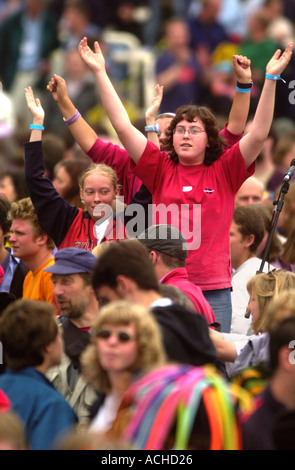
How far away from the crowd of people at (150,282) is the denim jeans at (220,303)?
0.01m

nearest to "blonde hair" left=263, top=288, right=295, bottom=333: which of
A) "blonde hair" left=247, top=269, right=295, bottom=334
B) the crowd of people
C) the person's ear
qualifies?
the crowd of people

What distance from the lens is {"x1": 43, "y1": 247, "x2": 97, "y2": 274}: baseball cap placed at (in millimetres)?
5359

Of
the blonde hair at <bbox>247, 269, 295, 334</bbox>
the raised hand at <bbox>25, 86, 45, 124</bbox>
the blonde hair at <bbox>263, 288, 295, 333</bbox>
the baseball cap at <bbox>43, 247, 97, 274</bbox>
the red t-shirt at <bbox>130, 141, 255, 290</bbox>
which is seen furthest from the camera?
the raised hand at <bbox>25, 86, 45, 124</bbox>

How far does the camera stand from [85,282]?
5367 millimetres

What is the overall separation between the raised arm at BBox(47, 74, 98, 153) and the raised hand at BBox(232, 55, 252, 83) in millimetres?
1076

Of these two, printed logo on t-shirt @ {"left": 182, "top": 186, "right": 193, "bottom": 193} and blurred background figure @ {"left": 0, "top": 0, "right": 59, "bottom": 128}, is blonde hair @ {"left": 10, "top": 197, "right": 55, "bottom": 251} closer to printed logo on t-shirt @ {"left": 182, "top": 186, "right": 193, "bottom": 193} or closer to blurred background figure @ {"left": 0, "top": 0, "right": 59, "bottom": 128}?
printed logo on t-shirt @ {"left": 182, "top": 186, "right": 193, "bottom": 193}

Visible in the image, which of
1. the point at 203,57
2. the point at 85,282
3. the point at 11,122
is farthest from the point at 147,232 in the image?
the point at 203,57

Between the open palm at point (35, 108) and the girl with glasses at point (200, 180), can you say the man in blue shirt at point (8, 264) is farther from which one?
the girl with glasses at point (200, 180)

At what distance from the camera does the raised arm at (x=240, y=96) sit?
6227 mm

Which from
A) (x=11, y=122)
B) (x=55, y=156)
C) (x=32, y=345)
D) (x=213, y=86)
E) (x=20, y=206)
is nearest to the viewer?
(x=32, y=345)

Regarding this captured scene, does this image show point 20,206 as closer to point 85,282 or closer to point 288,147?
point 85,282

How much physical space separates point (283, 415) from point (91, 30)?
11.8 metres

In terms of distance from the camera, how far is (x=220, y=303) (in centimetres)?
623

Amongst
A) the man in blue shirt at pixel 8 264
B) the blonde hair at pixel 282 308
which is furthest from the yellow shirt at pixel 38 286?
the blonde hair at pixel 282 308
